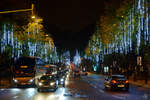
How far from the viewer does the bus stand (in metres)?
36.7

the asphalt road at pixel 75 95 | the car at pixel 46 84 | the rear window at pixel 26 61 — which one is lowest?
the asphalt road at pixel 75 95

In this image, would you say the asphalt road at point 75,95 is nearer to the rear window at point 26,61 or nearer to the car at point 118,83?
the car at point 118,83

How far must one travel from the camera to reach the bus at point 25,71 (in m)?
36.7

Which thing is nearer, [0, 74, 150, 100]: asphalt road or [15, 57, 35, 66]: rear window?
[0, 74, 150, 100]: asphalt road

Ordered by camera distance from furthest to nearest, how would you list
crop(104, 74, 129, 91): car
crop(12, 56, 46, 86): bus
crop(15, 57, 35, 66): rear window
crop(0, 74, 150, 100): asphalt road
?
1. crop(15, 57, 35, 66): rear window
2. crop(12, 56, 46, 86): bus
3. crop(104, 74, 129, 91): car
4. crop(0, 74, 150, 100): asphalt road

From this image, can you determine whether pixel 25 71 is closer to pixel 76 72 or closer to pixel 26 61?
pixel 26 61

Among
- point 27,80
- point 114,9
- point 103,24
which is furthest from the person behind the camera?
point 103,24

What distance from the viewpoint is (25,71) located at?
36906 millimetres

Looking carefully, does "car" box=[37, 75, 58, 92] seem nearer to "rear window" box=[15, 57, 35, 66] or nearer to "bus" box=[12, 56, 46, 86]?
"bus" box=[12, 56, 46, 86]

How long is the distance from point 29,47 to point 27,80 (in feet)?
61.5

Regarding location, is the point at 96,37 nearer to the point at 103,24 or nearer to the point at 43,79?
the point at 103,24

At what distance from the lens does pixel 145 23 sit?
44125 millimetres

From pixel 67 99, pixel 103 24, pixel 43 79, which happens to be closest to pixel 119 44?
pixel 103 24

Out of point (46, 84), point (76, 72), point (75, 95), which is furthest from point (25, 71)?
point (76, 72)
